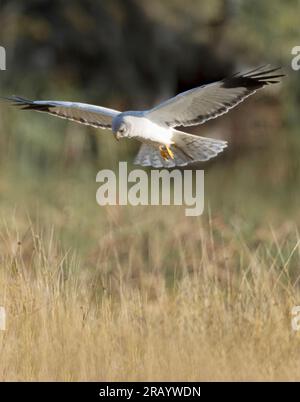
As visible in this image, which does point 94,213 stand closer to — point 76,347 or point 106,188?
point 106,188

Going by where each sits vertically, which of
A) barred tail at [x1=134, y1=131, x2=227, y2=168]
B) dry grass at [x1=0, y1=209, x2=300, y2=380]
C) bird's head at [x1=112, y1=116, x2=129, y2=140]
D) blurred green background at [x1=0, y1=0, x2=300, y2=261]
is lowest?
dry grass at [x1=0, y1=209, x2=300, y2=380]

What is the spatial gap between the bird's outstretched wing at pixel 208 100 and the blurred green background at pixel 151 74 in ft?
23.7

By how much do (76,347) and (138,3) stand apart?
1439cm

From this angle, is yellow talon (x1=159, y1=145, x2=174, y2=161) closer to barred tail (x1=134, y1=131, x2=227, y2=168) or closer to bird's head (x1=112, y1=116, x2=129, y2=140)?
barred tail (x1=134, y1=131, x2=227, y2=168)

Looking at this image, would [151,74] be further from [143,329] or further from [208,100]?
[143,329]

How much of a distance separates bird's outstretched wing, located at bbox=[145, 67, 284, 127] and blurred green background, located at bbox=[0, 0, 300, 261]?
723 cm

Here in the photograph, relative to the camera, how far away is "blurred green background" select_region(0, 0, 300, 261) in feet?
54.5

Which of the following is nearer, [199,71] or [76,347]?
[76,347]

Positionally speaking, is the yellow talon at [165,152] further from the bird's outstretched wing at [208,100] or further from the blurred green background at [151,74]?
the blurred green background at [151,74]

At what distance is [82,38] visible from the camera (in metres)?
20.5

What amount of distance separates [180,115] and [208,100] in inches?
8.5

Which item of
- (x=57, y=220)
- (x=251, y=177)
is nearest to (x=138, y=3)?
(x=251, y=177)

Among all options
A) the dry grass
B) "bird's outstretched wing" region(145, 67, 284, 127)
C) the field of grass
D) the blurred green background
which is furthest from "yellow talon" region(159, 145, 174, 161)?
the blurred green background

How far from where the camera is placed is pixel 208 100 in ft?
26.8
